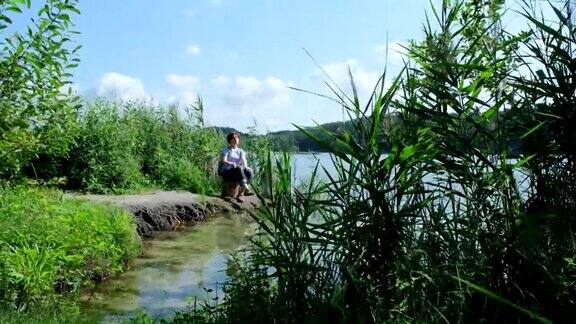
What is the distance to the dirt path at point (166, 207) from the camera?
10440 mm

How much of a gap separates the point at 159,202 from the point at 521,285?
8.56 m

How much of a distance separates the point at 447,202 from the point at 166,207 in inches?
317

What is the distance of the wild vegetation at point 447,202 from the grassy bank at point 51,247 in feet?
8.18

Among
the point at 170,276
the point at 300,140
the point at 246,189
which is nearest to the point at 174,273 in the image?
the point at 170,276

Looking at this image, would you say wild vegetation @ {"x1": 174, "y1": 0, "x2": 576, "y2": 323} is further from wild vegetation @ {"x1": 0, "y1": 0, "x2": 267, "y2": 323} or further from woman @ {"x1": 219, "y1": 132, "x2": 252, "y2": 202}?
woman @ {"x1": 219, "y1": 132, "x2": 252, "y2": 202}

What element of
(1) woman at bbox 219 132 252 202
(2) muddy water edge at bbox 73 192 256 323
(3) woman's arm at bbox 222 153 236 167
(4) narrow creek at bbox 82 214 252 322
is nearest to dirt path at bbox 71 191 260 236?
(2) muddy water edge at bbox 73 192 256 323

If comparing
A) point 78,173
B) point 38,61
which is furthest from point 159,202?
point 38,61

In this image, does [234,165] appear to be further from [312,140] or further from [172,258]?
[312,140]

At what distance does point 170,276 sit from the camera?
304 inches

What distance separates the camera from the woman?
13.3 m

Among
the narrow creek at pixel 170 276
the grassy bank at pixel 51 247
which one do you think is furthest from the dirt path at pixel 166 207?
the grassy bank at pixel 51 247

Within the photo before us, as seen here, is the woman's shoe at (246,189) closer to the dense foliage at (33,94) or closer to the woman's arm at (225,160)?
the woman's arm at (225,160)

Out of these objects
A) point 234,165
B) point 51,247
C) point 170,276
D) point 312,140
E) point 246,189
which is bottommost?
point 170,276

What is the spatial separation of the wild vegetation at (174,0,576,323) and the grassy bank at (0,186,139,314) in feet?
8.18
